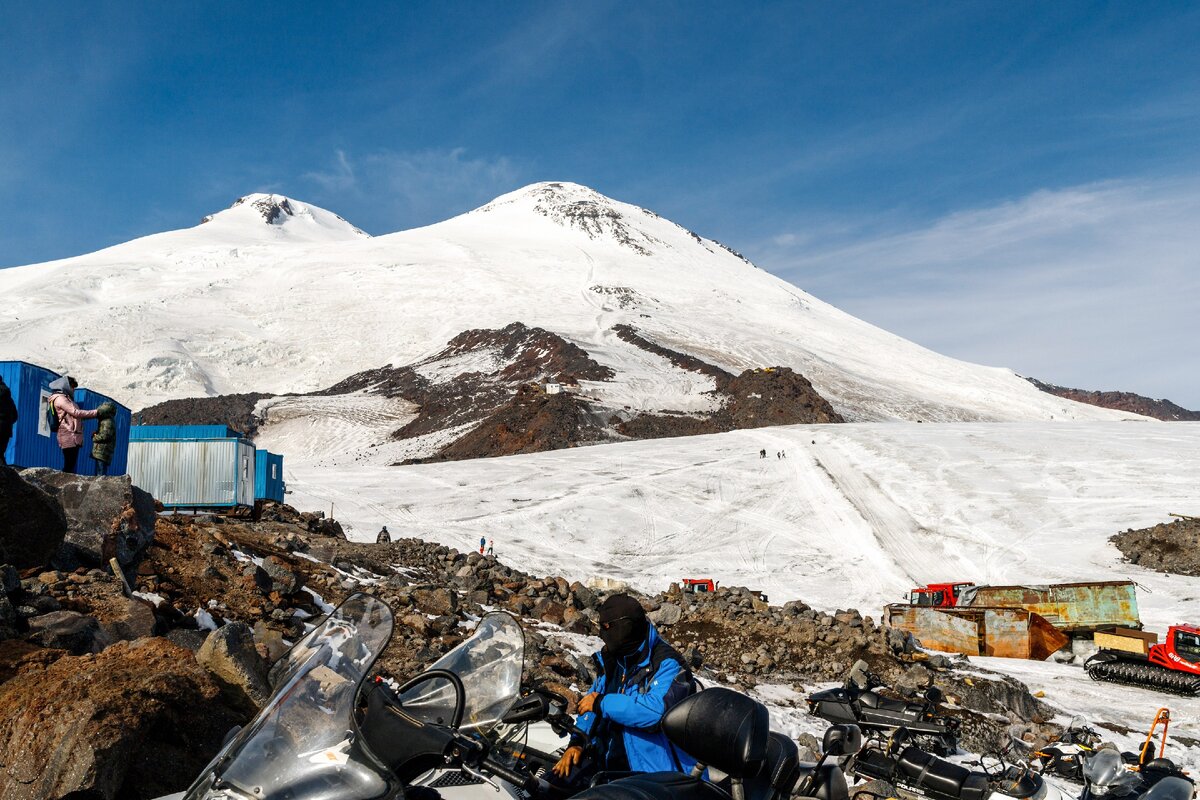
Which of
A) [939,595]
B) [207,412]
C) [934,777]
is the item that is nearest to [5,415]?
[934,777]

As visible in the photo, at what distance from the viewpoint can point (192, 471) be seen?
18.3m

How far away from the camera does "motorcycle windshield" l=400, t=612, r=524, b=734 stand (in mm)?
3363

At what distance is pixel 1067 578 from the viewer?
938 inches

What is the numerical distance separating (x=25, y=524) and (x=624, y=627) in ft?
18.8

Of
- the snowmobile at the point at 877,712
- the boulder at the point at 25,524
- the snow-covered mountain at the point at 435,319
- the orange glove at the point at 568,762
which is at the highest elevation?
the snow-covered mountain at the point at 435,319

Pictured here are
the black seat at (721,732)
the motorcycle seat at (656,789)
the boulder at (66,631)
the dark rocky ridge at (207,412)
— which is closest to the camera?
the motorcycle seat at (656,789)

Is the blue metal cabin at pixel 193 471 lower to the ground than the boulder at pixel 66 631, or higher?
higher

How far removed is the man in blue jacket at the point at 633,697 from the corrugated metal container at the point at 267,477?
18.4 metres

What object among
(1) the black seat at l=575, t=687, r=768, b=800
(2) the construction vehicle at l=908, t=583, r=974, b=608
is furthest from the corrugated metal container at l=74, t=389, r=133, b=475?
(2) the construction vehicle at l=908, t=583, r=974, b=608

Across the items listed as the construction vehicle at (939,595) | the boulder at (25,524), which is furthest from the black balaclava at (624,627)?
the construction vehicle at (939,595)

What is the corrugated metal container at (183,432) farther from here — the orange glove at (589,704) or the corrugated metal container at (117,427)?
the orange glove at (589,704)

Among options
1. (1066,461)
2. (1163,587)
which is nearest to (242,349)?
(1066,461)

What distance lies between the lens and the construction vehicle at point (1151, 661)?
13492 mm

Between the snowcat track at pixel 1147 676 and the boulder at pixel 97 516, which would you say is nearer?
the boulder at pixel 97 516
